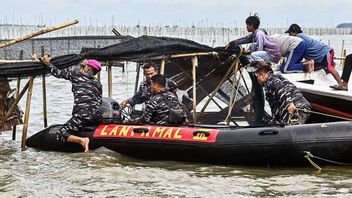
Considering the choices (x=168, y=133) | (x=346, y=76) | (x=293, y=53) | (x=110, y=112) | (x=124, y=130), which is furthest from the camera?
(x=293, y=53)

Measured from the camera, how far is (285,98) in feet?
34.9

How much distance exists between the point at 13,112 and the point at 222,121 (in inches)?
168

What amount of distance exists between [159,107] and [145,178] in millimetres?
1565

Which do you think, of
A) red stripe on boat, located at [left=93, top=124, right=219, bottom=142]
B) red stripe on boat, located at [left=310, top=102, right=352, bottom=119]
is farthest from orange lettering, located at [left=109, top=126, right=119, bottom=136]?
red stripe on boat, located at [left=310, top=102, right=352, bottom=119]

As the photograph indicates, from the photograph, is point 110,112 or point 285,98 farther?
point 110,112

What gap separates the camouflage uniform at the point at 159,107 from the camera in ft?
36.0

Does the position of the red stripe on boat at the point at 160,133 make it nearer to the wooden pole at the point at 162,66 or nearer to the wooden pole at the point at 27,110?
the wooden pole at the point at 27,110

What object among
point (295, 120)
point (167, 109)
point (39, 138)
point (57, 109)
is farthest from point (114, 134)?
point (57, 109)

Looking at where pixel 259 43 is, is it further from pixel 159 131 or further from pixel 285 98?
pixel 159 131

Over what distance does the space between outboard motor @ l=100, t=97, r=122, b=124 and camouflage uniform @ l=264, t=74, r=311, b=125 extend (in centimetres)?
261

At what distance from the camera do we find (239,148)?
33.3ft

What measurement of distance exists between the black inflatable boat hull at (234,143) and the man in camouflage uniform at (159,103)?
324mm

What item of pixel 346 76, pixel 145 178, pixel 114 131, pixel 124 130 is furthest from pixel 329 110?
pixel 145 178

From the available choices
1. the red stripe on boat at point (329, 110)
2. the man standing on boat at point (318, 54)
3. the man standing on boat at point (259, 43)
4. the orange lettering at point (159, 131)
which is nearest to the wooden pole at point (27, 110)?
the orange lettering at point (159, 131)
